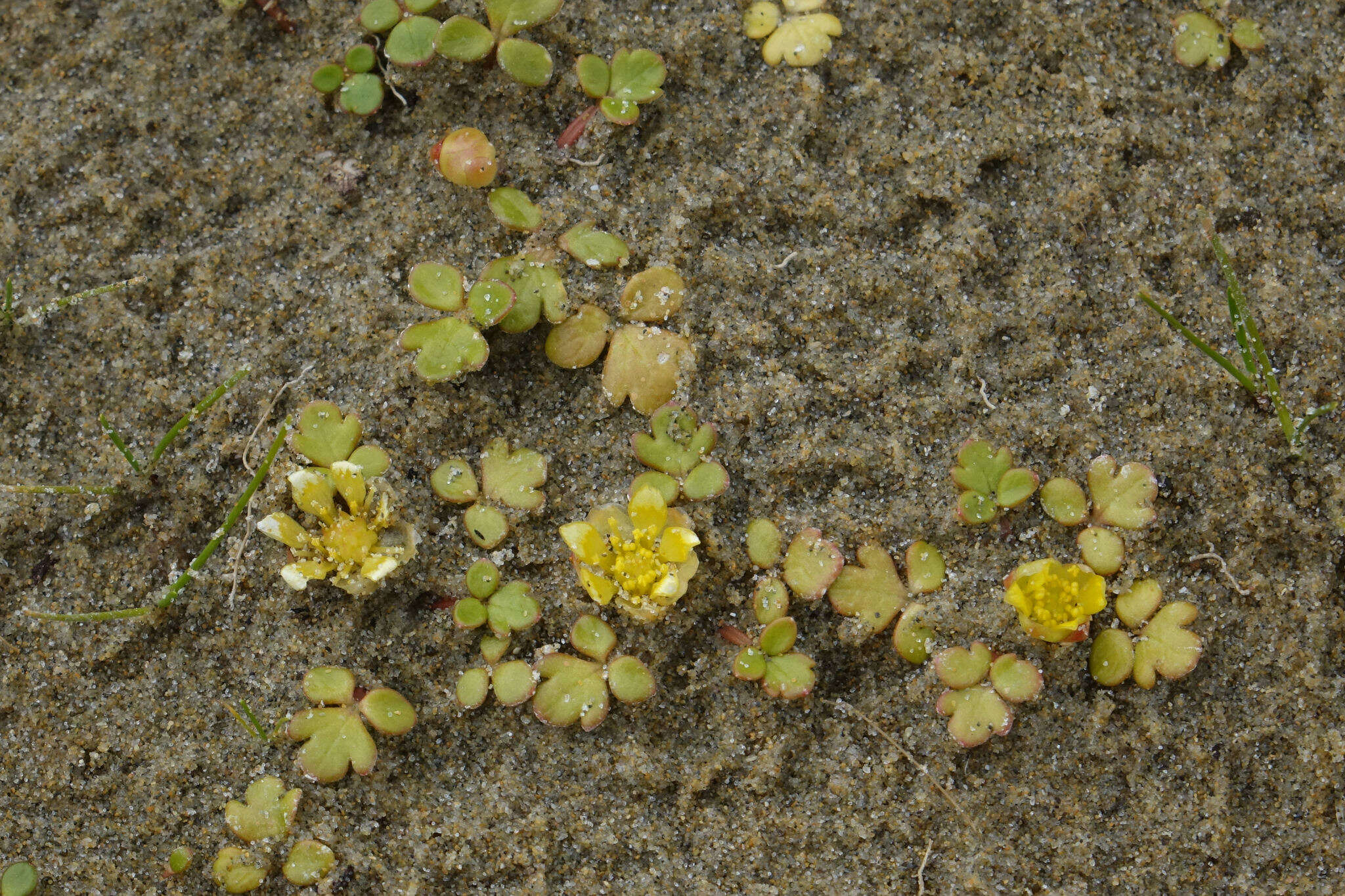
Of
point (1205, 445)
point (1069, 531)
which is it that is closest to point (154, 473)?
point (1069, 531)

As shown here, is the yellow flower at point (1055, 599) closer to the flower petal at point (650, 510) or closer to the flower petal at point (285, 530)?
the flower petal at point (650, 510)

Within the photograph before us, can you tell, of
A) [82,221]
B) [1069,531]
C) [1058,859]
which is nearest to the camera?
[1058,859]

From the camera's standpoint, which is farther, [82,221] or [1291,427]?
[82,221]

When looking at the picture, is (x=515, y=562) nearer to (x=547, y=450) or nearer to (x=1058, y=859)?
(x=547, y=450)

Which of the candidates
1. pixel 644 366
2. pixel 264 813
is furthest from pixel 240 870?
pixel 644 366

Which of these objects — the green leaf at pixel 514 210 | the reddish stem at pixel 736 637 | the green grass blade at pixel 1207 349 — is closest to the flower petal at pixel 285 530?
the green leaf at pixel 514 210

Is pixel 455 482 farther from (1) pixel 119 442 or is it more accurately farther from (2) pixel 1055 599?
(2) pixel 1055 599

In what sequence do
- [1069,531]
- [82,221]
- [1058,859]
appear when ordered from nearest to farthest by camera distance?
[1058,859]
[1069,531]
[82,221]

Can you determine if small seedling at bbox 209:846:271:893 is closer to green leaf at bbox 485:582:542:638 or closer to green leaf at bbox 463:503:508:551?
A: green leaf at bbox 485:582:542:638
